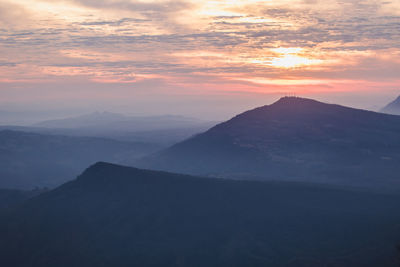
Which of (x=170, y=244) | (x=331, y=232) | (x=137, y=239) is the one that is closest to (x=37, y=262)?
(x=137, y=239)

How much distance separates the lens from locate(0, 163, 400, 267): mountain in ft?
359

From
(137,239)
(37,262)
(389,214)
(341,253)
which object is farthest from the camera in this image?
(389,214)

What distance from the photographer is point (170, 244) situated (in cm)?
11844

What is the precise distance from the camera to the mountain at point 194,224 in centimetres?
10938

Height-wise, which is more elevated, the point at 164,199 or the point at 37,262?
the point at 164,199

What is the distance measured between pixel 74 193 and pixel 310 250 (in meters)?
82.9

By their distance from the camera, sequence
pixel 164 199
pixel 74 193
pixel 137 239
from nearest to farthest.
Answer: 1. pixel 137 239
2. pixel 164 199
3. pixel 74 193

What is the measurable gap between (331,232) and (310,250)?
1383 centimetres

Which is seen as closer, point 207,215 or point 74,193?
point 207,215

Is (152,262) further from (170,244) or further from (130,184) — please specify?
(130,184)

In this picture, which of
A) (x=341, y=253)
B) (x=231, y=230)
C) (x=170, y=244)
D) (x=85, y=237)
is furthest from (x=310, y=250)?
(x=85, y=237)

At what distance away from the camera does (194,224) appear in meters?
130

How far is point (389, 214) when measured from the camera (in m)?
131

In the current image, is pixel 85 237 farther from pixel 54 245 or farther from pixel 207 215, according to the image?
pixel 207 215
